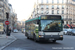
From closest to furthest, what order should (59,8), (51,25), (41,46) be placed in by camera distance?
(41,46) → (51,25) → (59,8)

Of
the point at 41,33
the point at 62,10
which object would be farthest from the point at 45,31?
the point at 62,10

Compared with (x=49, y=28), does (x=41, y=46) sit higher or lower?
lower

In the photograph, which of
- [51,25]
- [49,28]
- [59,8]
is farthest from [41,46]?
[59,8]

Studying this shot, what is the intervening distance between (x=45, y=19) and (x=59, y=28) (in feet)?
5.40

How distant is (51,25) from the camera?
53.6ft

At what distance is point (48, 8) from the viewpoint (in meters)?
91.4

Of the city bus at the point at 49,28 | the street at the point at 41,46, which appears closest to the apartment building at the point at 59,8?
the street at the point at 41,46

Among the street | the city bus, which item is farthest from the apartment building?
the city bus

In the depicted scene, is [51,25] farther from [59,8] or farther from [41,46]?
[59,8]

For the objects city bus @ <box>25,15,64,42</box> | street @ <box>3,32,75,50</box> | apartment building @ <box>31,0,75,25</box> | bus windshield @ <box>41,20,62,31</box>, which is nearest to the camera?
street @ <box>3,32,75,50</box>

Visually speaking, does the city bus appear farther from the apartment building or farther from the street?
the apartment building

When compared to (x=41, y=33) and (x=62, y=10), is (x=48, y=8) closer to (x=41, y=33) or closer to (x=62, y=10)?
(x=62, y=10)

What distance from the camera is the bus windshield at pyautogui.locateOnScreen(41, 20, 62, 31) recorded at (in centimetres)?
1620

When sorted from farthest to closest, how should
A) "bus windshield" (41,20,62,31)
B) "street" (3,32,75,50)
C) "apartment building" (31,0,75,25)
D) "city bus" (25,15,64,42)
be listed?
"apartment building" (31,0,75,25), "bus windshield" (41,20,62,31), "city bus" (25,15,64,42), "street" (3,32,75,50)
